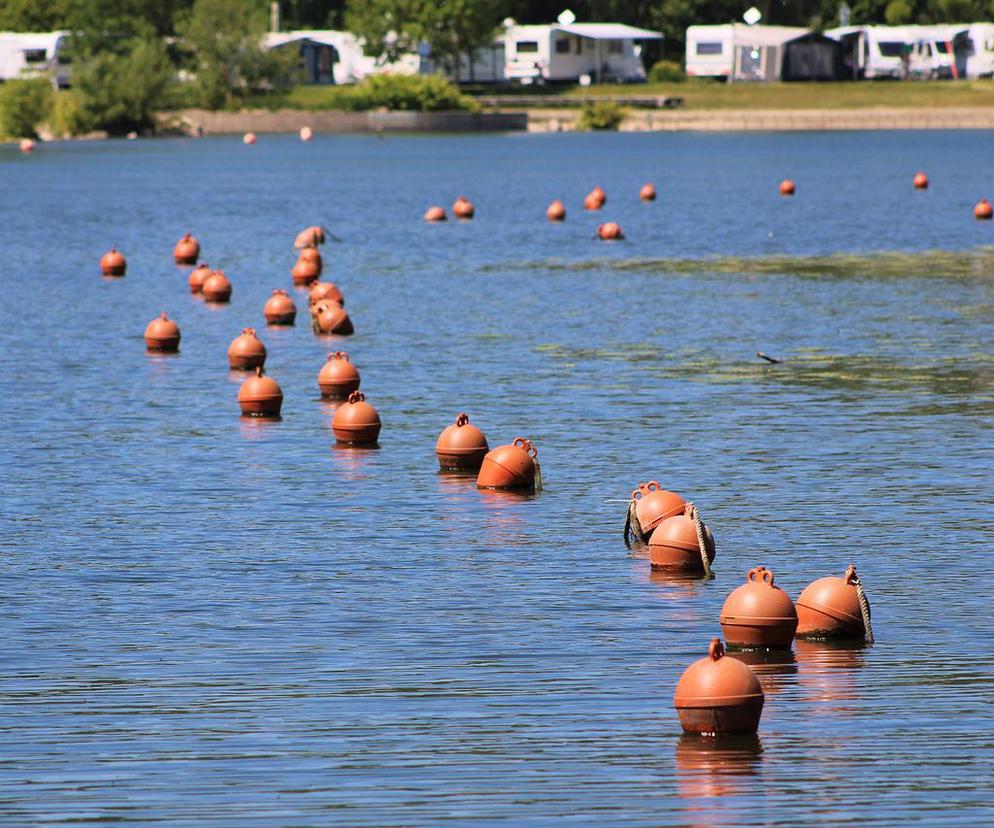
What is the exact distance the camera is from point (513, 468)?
24688 millimetres

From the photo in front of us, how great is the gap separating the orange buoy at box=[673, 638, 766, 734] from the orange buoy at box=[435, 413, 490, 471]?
38.9 feet

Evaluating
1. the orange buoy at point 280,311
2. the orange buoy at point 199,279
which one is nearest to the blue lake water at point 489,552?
the orange buoy at point 280,311

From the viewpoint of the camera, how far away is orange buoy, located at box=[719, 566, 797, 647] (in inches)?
670

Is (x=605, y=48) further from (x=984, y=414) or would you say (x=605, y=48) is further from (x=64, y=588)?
(x=64, y=588)

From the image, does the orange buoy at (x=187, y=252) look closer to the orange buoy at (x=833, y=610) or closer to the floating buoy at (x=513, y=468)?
the floating buoy at (x=513, y=468)

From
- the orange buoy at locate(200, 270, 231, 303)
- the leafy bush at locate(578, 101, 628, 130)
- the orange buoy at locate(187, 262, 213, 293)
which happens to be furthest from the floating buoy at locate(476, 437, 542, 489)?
the leafy bush at locate(578, 101, 628, 130)

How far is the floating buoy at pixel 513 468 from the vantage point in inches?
972

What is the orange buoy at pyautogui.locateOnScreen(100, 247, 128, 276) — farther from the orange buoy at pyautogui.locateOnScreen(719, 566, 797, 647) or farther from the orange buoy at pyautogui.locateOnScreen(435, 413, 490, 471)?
the orange buoy at pyautogui.locateOnScreen(719, 566, 797, 647)

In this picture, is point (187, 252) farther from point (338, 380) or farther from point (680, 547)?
point (680, 547)

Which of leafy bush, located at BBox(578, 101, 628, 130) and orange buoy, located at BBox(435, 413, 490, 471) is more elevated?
leafy bush, located at BBox(578, 101, 628, 130)

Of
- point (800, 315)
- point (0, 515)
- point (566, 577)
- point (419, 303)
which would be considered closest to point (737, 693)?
point (566, 577)

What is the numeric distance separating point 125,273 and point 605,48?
119815 millimetres

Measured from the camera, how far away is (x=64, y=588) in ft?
64.7

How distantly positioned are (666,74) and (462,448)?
147m
